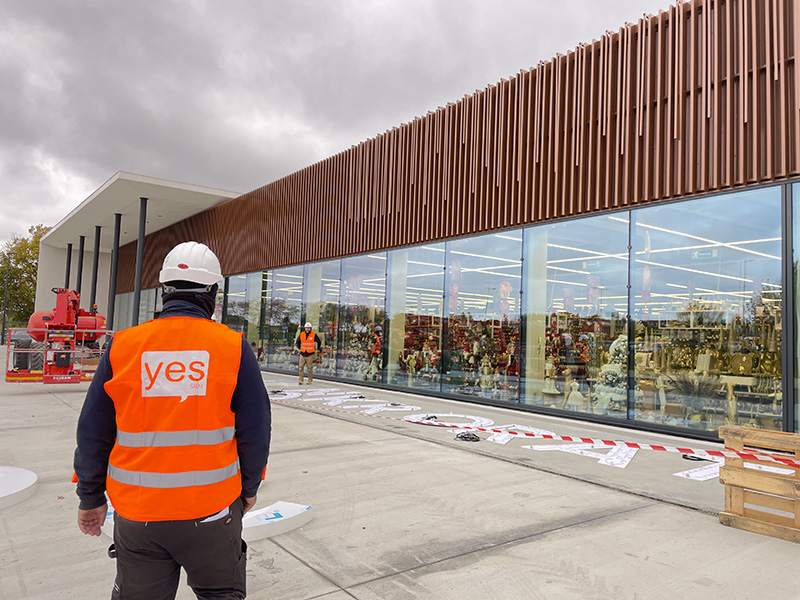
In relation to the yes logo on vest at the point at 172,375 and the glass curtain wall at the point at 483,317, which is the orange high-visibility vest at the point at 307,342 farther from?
the yes logo on vest at the point at 172,375

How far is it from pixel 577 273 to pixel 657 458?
433 cm

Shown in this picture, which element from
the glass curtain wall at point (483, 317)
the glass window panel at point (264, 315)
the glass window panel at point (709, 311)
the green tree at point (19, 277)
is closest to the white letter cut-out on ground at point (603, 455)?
the glass window panel at point (709, 311)

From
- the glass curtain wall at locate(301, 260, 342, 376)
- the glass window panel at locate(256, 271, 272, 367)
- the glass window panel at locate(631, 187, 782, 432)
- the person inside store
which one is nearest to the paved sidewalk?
the glass window panel at locate(631, 187, 782, 432)

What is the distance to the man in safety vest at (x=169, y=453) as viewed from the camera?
2020 mm

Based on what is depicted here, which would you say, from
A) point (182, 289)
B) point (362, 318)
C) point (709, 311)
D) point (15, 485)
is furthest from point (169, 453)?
point (362, 318)

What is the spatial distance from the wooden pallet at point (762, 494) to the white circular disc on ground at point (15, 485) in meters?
6.17

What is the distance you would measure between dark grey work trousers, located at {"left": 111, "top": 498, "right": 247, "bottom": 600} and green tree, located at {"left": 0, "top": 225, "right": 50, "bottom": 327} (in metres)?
65.0

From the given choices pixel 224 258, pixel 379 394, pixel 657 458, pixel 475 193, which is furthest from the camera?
pixel 224 258

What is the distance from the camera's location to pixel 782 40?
7797 millimetres

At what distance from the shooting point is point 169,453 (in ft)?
6.67

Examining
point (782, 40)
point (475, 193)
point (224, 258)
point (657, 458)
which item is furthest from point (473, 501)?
point (224, 258)

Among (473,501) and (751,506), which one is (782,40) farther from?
(473,501)

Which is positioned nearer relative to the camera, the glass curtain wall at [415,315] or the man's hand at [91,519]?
the man's hand at [91,519]

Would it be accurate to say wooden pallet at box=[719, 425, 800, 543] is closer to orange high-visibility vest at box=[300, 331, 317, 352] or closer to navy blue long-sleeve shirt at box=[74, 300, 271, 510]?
navy blue long-sleeve shirt at box=[74, 300, 271, 510]
